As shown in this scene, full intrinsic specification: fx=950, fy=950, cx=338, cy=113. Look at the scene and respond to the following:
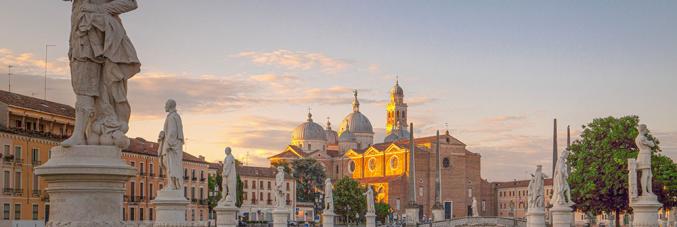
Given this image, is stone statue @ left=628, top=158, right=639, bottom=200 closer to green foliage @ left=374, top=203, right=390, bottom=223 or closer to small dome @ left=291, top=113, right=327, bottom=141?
green foliage @ left=374, top=203, right=390, bottom=223

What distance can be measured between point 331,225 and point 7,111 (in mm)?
23220

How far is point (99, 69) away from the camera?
886 cm

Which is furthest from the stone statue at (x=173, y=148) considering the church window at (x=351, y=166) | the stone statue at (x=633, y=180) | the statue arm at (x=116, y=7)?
the church window at (x=351, y=166)

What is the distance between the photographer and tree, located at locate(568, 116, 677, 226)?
53.2 metres

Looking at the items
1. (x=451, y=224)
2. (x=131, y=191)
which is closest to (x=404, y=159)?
(x=451, y=224)

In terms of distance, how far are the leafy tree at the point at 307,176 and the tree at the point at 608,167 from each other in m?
81.6

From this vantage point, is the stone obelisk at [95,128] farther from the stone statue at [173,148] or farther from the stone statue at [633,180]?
the stone statue at [633,180]

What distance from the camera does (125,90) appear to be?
9.02m

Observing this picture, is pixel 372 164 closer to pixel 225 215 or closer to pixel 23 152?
pixel 23 152

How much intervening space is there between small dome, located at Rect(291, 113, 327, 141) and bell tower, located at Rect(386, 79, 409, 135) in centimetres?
1673

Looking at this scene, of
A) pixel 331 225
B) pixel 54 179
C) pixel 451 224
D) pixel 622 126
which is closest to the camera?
pixel 54 179

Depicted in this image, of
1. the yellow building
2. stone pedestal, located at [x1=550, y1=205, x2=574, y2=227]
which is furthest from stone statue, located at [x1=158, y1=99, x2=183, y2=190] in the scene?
the yellow building

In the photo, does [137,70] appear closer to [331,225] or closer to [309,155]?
[331,225]

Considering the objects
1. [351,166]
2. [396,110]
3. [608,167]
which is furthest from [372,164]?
[608,167]
